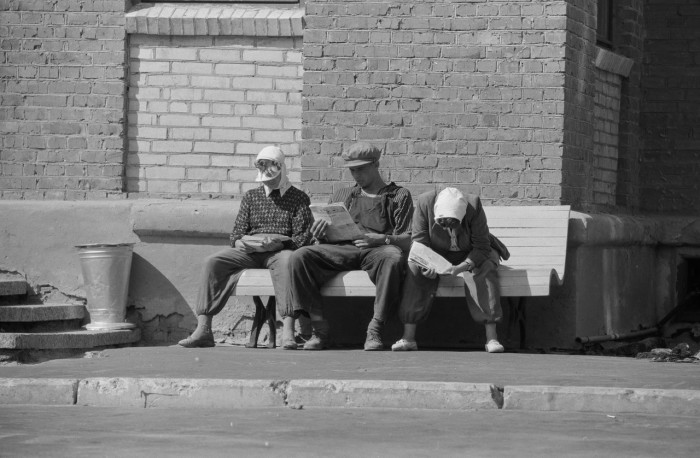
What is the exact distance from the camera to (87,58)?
10.7 m

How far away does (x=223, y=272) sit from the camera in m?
9.70

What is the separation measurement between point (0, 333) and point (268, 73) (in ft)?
9.34

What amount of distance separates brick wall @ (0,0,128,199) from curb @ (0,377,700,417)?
11.8 ft

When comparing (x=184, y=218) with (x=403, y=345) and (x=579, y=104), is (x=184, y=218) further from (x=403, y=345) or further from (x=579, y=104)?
(x=579, y=104)

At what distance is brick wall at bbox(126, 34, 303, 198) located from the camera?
10.6 m

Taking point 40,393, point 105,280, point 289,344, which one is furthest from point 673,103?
point 40,393

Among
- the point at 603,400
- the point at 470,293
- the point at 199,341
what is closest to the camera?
the point at 603,400

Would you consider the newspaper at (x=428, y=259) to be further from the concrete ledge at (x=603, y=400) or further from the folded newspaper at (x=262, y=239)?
the concrete ledge at (x=603, y=400)

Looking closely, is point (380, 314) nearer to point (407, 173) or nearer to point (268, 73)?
point (407, 173)

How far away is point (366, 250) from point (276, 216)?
29.1 inches

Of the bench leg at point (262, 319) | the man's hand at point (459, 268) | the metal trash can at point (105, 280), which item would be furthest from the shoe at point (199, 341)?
the man's hand at point (459, 268)

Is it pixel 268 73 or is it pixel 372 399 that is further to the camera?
pixel 268 73

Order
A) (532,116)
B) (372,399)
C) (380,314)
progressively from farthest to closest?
(532,116)
(380,314)
(372,399)

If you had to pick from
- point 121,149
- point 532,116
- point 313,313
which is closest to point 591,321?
point 532,116
